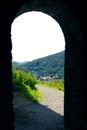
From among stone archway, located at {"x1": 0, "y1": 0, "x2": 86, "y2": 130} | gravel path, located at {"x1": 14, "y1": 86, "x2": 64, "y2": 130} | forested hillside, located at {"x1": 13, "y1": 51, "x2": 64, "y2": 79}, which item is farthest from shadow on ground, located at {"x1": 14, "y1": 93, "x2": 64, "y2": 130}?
forested hillside, located at {"x1": 13, "y1": 51, "x2": 64, "y2": 79}

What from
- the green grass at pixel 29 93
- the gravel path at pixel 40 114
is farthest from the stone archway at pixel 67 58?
the green grass at pixel 29 93

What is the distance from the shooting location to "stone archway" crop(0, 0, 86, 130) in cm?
782

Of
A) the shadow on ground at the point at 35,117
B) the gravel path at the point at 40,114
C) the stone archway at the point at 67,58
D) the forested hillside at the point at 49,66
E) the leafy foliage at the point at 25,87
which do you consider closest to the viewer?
the stone archway at the point at 67,58

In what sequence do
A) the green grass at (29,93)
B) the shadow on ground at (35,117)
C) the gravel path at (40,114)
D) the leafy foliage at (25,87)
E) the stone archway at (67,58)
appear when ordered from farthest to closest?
the leafy foliage at (25,87) → the green grass at (29,93) → the gravel path at (40,114) → the shadow on ground at (35,117) → the stone archway at (67,58)

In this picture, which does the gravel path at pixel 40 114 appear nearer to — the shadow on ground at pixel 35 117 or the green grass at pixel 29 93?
the shadow on ground at pixel 35 117

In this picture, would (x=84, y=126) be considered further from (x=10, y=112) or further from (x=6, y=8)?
(x=6, y=8)

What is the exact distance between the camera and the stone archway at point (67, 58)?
7.82 m

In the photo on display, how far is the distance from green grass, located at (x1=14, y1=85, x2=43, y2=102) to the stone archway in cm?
784

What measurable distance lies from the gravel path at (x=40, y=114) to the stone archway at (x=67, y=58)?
118 centimetres

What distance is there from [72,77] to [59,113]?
460 centimetres

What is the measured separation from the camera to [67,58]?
33.0 ft

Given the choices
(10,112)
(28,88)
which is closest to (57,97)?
(28,88)

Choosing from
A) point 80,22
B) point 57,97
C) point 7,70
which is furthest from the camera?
point 57,97

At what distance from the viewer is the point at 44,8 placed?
31.2ft
